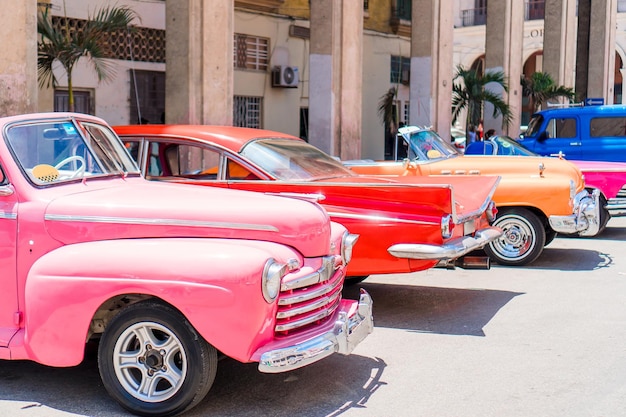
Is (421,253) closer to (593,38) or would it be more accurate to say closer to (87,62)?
(87,62)

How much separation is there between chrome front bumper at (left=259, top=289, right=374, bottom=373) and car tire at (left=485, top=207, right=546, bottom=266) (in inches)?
196

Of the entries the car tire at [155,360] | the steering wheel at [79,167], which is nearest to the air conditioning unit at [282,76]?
the steering wheel at [79,167]

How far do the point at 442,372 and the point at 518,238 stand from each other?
4673mm

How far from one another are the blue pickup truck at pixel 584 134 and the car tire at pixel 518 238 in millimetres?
6363

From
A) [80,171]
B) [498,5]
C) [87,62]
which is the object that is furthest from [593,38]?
[80,171]

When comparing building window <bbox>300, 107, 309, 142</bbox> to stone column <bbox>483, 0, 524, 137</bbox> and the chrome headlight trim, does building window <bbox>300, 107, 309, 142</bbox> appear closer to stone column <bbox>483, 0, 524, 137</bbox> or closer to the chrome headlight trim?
stone column <bbox>483, 0, 524, 137</bbox>

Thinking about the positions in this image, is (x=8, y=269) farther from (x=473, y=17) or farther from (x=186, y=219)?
(x=473, y=17)

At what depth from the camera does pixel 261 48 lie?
20672mm

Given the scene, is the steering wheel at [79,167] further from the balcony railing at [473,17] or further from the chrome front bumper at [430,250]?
the balcony railing at [473,17]

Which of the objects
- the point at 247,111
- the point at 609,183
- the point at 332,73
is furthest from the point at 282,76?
the point at 609,183

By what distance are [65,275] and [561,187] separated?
663 centimetres

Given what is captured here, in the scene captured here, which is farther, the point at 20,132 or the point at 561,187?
the point at 561,187

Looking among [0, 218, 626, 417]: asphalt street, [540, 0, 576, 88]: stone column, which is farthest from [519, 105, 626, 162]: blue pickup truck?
[540, 0, 576, 88]: stone column

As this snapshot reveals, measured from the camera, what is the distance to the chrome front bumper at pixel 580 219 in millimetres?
9797
